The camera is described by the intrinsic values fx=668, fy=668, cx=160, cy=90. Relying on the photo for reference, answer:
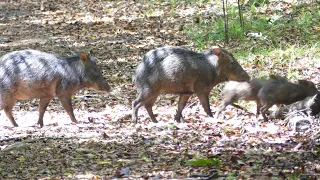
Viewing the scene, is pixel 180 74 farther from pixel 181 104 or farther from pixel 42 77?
pixel 42 77

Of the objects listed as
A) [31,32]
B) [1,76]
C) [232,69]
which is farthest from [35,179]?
[31,32]

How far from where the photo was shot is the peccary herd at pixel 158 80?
8.20 meters

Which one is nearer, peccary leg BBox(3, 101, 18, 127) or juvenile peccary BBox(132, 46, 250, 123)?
juvenile peccary BBox(132, 46, 250, 123)

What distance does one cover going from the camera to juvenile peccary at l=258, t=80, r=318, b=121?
811 centimetres

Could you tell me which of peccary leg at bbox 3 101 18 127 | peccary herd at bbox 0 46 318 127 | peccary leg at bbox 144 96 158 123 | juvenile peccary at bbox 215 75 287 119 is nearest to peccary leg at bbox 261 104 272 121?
peccary herd at bbox 0 46 318 127

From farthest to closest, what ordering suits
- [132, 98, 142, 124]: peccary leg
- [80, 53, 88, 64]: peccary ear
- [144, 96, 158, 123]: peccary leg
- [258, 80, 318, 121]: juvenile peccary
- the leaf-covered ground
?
[80, 53, 88, 64]: peccary ear < [144, 96, 158, 123]: peccary leg < [132, 98, 142, 124]: peccary leg < [258, 80, 318, 121]: juvenile peccary < the leaf-covered ground

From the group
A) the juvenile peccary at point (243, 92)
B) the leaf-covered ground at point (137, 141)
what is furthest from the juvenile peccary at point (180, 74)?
the leaf-covered ground at point (137, 141)

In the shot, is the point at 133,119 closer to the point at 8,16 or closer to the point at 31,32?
the point at 31,32

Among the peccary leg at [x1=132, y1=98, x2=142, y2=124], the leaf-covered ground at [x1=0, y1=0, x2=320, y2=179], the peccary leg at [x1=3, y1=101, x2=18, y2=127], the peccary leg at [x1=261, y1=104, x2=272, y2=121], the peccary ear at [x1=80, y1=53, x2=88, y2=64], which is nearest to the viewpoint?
the leaf-covered ground at [x1=0, y1=0, x2=320, y2=179]

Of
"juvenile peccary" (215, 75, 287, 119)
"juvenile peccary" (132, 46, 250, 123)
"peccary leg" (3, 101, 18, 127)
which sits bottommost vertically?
"peccary leg" (3, 101, 18, 127)

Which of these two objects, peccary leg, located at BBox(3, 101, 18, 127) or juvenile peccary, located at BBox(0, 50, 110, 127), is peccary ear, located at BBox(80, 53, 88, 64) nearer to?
juvenile peccary, located at BBox(0, 50, 110, 127)

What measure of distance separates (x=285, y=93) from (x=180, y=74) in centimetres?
131

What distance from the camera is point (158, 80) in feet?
26.9

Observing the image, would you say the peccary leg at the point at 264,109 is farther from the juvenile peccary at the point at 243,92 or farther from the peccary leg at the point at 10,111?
the peccary leg at the point at 10,111
